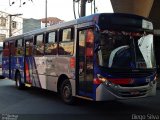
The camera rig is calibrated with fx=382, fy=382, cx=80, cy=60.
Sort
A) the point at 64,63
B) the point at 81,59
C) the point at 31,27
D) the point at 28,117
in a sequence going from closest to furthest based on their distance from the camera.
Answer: the point at 28,117
the point at 81,59
the point at 64,63
the point at 31,27

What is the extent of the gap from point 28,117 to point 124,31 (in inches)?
150

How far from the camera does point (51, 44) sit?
48.1ft

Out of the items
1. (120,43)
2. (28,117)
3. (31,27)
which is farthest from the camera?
(31,27)

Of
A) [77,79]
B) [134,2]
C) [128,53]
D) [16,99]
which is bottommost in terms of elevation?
[16,99]

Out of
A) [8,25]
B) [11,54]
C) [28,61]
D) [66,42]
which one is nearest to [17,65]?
[11,54]

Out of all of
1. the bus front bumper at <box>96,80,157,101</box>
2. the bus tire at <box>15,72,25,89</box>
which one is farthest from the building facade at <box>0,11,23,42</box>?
the bus front bumper at <box>96,80,157,101</box>

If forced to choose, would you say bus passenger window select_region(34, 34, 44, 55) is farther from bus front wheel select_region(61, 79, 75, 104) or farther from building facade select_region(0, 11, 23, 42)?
building facade select_region(0, 11, 23, 42)

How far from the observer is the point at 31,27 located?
81000 mm

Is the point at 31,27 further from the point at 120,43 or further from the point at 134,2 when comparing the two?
the point at 120,43

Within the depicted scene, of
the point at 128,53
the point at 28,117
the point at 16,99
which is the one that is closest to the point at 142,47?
the point at 128,53

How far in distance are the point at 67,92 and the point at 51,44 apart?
232 centimetres

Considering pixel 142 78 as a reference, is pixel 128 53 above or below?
above

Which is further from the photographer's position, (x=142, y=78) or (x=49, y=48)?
(x=49, y=48)

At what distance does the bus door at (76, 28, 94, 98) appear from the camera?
1154 cm
